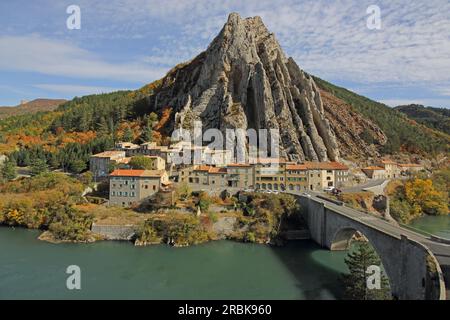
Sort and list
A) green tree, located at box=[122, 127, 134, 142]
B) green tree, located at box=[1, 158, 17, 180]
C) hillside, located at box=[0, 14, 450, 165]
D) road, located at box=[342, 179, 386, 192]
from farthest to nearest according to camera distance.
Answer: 1. green tree, located at box=[122, 127, 134, 142]
2. hillside, located at box=[0, 14, 450, 165]
3. green tree, located at box=[1, 158, 17, 180]
4. road, located at box=[342, 179, 386, 192]

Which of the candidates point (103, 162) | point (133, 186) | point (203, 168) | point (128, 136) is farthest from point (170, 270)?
point (128, 136)

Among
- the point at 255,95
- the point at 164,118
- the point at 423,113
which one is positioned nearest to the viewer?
the point at 255,95

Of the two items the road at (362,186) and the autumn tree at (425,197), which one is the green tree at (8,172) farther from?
the autumn tree at (425,197)

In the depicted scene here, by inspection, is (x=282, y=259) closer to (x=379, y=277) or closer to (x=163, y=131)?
(x=379, y=277)

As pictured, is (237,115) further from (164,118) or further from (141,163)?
(141,163)

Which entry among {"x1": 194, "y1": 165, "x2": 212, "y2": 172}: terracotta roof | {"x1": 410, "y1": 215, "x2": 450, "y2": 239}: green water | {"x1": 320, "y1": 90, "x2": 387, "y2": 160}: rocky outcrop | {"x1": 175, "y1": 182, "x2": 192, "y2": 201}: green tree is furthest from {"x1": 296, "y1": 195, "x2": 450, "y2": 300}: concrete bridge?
{"x1": 320, "y1": 90, "x2": 387, "y2": 160}: rocky outcrop

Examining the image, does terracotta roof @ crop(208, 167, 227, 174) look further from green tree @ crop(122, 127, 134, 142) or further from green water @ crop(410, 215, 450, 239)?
green tree @ crop(122, 127, 134, 142)
